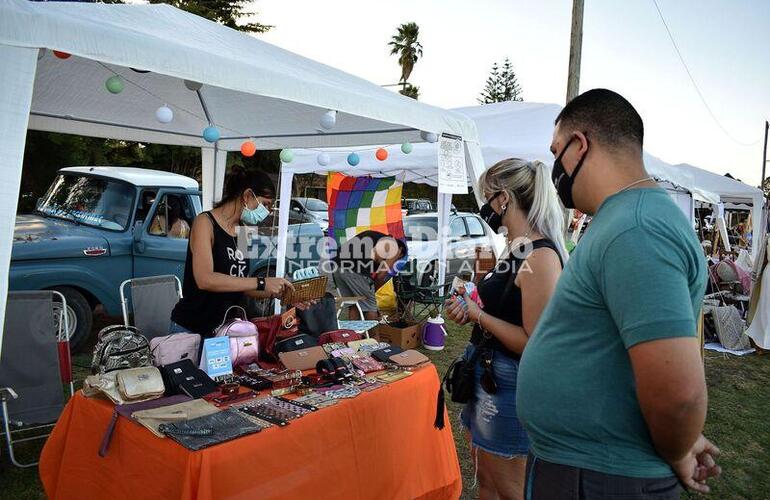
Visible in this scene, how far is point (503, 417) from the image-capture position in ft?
6.64

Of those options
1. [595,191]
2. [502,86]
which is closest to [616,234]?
[595,191]

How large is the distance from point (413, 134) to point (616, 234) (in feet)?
12.8

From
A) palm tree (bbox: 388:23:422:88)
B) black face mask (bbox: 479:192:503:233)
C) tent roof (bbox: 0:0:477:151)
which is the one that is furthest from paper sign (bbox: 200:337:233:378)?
palm tree (bbox: 388:23:422:88)

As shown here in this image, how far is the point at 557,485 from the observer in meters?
1.26

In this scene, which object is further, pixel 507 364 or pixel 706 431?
pixel 706 431

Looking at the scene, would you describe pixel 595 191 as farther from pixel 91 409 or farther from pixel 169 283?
pixel 169 283

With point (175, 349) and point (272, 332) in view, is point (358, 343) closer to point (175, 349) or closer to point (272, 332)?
point (272, 332)

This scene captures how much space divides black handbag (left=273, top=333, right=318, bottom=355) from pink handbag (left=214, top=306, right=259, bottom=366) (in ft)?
0.44

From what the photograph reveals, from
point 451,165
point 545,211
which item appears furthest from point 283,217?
point 545,211

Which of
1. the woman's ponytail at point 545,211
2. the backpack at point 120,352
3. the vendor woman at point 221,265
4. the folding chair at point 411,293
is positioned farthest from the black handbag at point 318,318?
the folding chair at point 411,293

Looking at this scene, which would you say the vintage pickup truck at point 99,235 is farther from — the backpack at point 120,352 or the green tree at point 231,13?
the green tree at point 231,13

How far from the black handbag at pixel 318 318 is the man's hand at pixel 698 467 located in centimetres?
231

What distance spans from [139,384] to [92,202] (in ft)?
15.0

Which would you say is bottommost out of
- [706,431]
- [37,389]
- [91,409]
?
[706,431]
